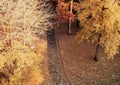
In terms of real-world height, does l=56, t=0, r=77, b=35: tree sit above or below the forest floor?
above

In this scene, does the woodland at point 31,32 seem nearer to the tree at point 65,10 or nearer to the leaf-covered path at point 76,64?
the tree at point 65,10

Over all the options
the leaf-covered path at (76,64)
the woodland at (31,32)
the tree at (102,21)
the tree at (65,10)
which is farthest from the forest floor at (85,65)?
the tree at (65,10)

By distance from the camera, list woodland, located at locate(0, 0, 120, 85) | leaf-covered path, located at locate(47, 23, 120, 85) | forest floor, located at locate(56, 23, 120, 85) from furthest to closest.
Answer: forest floor, located at locate(56, 23, 120, 85)
leaf-covered path, located at locate(47, 23, 120, 85)
woodland, located at locate(0, 0, 120, 85)

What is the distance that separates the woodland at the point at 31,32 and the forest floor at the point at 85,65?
0.79m

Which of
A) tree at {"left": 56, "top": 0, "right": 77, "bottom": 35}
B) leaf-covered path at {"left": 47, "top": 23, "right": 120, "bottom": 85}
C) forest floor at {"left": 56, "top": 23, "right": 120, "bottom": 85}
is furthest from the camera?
tree at {"left": 56, "top": 0, "right": 77, "bottom": 35}

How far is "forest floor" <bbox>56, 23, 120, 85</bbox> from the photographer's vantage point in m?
30.8

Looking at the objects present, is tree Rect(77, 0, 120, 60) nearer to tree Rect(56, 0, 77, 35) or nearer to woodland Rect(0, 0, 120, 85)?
woodland Rect(0, 0, 120, 85)

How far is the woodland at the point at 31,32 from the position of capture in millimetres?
24703

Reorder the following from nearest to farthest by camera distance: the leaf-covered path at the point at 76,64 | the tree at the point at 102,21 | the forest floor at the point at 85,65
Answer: the tree at the point at 102,21
the leaf-covered path at the point at 76,64
the forest floor at the point at 85,65

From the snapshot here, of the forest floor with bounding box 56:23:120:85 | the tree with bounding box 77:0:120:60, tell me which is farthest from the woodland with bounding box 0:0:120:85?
the forest floor with bounding box 56:23:120:85

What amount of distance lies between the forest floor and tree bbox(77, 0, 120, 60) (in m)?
2.33

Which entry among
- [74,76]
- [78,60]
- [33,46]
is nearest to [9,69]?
[33,46]

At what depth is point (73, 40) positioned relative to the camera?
36.9 meters

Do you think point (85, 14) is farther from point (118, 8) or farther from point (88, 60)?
point (88, 60)
